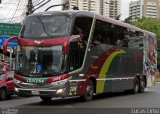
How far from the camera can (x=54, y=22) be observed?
18.6m

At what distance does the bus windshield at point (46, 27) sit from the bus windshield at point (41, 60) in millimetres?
563

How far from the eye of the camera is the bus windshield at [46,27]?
722 inches

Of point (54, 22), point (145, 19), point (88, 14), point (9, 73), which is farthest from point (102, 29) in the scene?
point (145, 19)

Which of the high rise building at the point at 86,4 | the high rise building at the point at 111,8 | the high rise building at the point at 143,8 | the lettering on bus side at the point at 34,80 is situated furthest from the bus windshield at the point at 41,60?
the high rise building at the point at 143,8

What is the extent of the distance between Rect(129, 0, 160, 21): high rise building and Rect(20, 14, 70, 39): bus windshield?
3582 inches

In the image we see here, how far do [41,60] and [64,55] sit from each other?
3.22 feet

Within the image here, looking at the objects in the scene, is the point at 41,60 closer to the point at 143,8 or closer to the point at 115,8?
the point at 115,8

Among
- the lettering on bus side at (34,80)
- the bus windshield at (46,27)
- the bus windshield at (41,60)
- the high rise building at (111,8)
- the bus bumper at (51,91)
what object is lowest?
the bus bumper at (51,91)

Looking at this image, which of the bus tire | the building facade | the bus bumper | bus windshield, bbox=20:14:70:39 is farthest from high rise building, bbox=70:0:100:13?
the bus bumper

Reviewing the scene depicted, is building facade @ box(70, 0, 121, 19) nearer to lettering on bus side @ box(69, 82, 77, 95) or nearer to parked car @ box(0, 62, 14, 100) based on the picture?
parked car @ box(0, 62, 14, 100)

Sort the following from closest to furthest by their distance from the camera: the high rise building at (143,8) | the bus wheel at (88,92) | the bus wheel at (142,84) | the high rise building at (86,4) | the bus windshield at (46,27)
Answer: the bus windshield at (46,27) → the bus wheel at (88,92) → the bus wheel at (142,84) → the high rise building at (86,4) → the high rise building at (143,8)

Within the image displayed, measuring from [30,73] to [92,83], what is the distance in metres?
3.29

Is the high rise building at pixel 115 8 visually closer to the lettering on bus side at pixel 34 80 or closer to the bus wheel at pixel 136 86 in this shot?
the bus wheel at pixel 136 86

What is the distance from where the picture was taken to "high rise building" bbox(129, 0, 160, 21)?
363 ft
